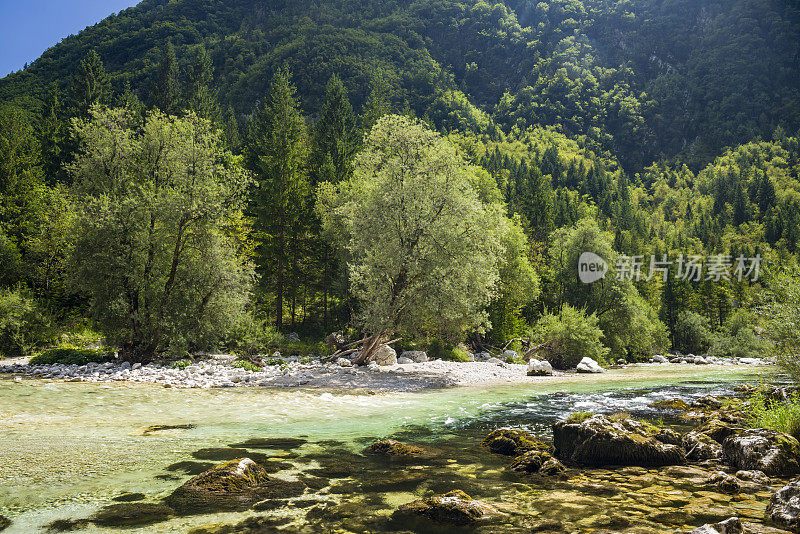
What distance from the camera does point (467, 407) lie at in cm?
1978

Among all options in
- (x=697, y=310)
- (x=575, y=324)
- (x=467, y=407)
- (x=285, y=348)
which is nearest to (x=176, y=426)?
(x=467, y=407)

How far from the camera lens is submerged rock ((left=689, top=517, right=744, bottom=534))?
629 centimetres

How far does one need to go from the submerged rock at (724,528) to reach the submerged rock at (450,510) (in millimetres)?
2824

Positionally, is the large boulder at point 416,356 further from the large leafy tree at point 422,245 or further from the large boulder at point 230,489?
the large boulder at point 230,489

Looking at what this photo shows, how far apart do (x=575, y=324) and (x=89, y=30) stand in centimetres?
20284

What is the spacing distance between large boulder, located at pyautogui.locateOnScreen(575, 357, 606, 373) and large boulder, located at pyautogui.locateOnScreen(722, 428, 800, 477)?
94.4ft

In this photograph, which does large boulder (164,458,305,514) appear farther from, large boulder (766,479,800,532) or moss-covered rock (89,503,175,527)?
large boulder (766,479,800,532)

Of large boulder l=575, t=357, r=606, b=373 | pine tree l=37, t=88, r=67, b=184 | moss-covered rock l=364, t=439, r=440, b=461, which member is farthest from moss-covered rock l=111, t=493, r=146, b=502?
pine tree l=37, t=88, r=67, b=184

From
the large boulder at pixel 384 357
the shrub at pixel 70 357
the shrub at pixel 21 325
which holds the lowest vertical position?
the large boulder at pixel 384 357

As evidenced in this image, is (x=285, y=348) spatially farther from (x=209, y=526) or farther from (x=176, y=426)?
(x=209, y=526)

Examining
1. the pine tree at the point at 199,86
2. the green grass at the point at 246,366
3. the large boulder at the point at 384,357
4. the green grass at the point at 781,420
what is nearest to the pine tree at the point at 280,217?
the large boulder at the point at 384,357

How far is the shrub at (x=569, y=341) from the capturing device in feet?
135

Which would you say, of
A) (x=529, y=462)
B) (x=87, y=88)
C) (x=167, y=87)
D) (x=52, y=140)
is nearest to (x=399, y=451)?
(x=529, y=462)

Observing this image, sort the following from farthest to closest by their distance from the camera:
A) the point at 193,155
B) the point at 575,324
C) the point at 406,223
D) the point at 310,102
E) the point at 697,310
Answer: the point at 310,102 < the point at 697,310 < the point at 575,324 < the point at 406,223 < the point at 193,155
